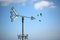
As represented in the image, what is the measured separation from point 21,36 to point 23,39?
0.53 ft

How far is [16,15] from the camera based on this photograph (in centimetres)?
357

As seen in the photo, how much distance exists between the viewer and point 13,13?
3.52 m

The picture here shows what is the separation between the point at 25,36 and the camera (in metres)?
3.32

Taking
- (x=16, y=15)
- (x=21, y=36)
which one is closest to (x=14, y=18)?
(x=16, y=15)

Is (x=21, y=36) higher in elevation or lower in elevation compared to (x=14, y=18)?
lower

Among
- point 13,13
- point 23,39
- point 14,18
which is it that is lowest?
point 23,39

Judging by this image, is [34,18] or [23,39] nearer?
[23,39]

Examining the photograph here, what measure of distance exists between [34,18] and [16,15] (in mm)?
915

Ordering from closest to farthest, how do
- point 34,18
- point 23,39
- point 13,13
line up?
point 23,39, point 13,13, point 34,18

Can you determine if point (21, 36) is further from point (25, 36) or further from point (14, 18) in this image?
point (14, 18)

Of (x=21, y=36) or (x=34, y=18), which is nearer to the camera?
(x=21, y=36)

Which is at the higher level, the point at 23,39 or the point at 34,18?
the point at 34,18

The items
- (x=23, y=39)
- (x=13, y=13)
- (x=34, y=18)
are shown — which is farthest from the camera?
(x=34, y=18)

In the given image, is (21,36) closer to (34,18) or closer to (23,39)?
(23,39)
